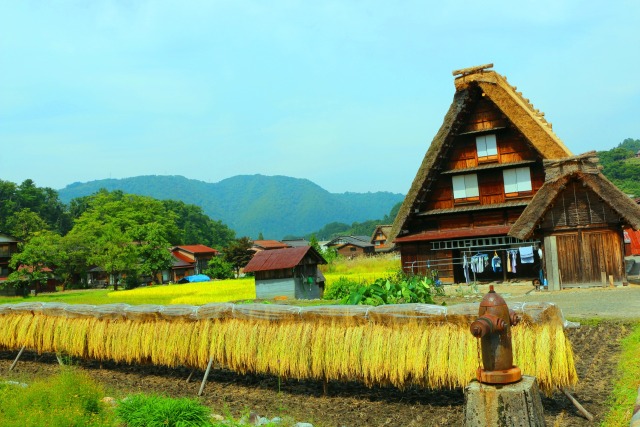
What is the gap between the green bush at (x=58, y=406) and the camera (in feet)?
21.2

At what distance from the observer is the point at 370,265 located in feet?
122

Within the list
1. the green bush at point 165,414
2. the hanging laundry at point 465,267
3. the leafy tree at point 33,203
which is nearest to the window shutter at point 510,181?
the hanging laundry at point 465,267

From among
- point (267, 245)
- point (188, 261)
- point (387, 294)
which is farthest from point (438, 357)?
point (267, 245)

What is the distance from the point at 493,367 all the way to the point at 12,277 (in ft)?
155

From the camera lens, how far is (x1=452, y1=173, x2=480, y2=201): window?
23906 mm

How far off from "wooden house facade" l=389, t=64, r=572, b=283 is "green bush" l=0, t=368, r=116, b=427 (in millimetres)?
17520

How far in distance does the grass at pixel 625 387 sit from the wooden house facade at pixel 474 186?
13.3 meters

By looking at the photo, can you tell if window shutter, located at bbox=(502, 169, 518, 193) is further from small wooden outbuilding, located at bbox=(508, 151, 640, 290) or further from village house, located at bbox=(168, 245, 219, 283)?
village house, located at bbox=(168, 245, 219, 283)

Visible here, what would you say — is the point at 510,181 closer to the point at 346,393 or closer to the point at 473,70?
the point at 473,70

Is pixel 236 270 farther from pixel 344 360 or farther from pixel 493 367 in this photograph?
pixel 493 367

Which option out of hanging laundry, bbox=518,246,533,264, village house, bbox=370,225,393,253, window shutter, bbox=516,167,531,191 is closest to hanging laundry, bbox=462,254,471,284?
hanging laundry, bbox=518,246,533,264

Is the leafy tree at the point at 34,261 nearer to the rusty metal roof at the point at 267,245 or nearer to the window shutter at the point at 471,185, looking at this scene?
the window shutter at the point at 471,185

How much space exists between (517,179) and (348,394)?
1753 centimetres

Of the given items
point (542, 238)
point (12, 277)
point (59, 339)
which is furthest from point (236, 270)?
point (59, 339)
